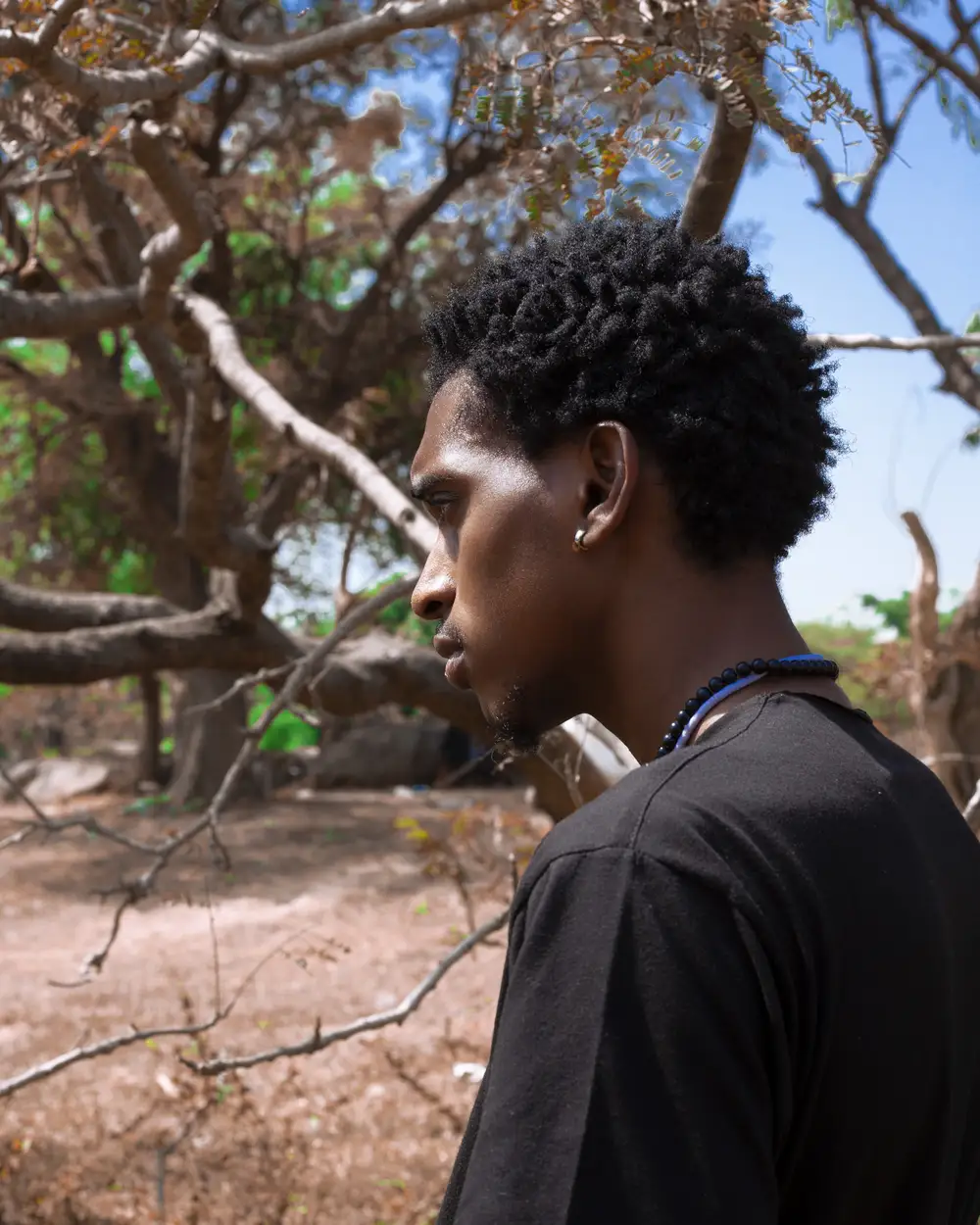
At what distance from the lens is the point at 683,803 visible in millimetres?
937

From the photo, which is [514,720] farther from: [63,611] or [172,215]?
[63,611]

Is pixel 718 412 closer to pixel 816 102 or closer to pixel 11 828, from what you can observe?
pixel 816 102

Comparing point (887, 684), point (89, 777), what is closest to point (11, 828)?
point (89, 777)

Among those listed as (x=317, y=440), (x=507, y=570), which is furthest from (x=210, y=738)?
(x=507, y=570)

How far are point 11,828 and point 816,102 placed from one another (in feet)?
47.1

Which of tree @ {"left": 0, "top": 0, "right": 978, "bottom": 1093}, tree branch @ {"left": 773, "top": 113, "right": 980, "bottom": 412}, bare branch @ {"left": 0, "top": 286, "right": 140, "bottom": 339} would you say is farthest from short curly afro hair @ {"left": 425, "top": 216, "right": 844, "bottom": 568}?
tree branch @ {"left": 773, "top": 113, "right": 980, "bottom": 412}

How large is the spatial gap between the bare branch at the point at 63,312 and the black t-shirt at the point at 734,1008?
366 cm

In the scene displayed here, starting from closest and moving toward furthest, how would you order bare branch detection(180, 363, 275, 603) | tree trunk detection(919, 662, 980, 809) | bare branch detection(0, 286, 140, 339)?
bare branch detection(0, 286, 140, 339) → bare branch detection(180, 363, 275, 603) → tree trunk detection(919, 662, 980, 809)

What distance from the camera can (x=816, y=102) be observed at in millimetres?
2182

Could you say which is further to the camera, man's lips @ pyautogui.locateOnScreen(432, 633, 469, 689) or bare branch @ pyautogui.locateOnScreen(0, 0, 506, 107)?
bare branch @ pyautogui.locateOnScreen(0, 0, 506, 107)

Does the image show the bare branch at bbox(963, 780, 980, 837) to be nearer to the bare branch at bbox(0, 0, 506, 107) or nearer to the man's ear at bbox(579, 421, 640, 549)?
the man's ear at bbox(579, 421, 640, 549)

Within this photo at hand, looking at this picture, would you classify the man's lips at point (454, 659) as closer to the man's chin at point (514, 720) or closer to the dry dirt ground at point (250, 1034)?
the man's chin at point (514, 720)

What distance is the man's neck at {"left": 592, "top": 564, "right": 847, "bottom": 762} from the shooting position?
46.4 inches

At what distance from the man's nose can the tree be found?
1092 mm
